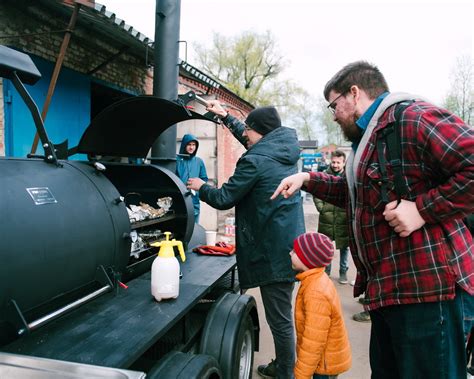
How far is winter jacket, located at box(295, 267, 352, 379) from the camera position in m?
2.23

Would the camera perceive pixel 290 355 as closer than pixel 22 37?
Yes

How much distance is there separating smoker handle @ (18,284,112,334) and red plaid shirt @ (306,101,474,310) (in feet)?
4.40

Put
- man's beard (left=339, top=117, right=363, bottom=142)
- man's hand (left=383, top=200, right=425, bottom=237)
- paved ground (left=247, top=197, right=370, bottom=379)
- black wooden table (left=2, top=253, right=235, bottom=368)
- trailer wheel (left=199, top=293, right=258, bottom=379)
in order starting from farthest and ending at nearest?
paved ground (left=247, top=197, right=370, bottom=379) → trailer wheel (left=199, top=293, right=258, bottom=379) → man's beard (left=339, top=117, right=363, bottom=142) → man's hand (left=383, top=200, right=425, bottom=237) → black wooden table (left=2, top=253, right=235, bottom=368)

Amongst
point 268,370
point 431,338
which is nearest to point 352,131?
point 431,338

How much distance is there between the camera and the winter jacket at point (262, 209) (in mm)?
2885

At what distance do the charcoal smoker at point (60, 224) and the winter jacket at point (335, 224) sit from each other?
11.8 feet

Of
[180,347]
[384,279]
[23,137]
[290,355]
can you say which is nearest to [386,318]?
[384,279]

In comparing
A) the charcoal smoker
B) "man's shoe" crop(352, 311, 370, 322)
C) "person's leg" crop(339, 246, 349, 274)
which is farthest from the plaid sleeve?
"person's leg" crop(339, 246, 349, 274)

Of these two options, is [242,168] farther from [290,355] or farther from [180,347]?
[290,355]

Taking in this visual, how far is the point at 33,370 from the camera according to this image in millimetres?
1169

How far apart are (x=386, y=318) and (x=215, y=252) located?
174cm

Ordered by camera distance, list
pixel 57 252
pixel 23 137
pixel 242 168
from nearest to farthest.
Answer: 1. pixel 57 252
2. pixel 242 168
3. pixel 23 137

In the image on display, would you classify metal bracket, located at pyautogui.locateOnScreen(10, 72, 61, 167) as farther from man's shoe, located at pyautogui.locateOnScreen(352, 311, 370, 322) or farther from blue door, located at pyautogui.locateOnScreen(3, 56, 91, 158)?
man's shoe, located at pyautogui.locateOnScreen(352, 311, 370, 322)

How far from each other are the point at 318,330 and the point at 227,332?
60 cm
